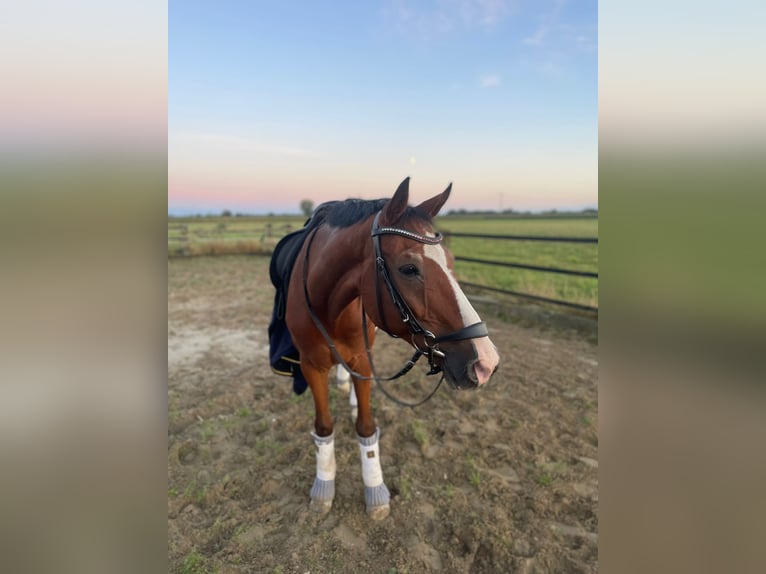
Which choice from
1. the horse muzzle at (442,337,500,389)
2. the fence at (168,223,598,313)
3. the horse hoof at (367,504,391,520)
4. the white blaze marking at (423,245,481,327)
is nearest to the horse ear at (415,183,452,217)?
the white blaze marking at (423,245,481,327)

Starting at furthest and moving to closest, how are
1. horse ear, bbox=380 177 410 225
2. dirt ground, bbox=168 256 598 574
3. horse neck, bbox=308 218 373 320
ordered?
dirt ground, bbox=168 256 598 574 < horse neck, bbox=308 218 373 320 < horse ear, bbox=380 177 410 225

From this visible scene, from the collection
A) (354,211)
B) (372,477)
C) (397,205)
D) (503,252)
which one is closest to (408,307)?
(397,205)

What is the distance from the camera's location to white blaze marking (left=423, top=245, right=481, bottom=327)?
1654 millimetres

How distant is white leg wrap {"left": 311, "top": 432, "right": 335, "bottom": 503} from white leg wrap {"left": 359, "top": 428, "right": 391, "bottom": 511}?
0.24m

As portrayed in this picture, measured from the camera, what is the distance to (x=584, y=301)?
6.50 m

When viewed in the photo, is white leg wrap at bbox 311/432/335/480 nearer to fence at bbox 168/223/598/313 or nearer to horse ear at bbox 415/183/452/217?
horse ear at bbox 415/183/452/217

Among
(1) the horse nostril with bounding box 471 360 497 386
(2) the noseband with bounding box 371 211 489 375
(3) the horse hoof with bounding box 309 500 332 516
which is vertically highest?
(2) the noseband with bounding box 371 211 489 375

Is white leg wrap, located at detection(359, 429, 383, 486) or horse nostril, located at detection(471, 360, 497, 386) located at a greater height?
horse nostril, located at detection(471, 360, 497, 386)

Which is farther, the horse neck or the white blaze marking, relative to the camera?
the horse neck
